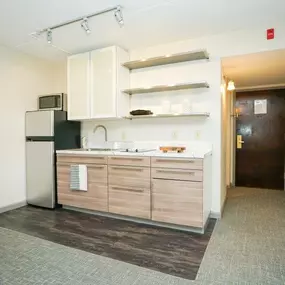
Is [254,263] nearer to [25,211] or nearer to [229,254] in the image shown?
[229,254]

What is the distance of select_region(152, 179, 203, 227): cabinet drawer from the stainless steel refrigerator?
169 cm

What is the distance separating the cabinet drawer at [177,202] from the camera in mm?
2541

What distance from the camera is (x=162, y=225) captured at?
2.80 metres

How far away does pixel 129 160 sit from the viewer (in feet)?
9.48

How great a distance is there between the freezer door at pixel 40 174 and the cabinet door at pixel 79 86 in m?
0.63

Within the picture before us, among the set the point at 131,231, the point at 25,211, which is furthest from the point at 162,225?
the point at 25,211

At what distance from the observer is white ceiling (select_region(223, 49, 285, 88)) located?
9.97 feet

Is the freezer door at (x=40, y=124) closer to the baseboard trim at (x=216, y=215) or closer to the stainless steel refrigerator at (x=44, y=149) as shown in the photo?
the stainless steel refrigerator at (x=44, y=149)

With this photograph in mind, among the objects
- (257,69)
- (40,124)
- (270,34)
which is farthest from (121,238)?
(257,69)

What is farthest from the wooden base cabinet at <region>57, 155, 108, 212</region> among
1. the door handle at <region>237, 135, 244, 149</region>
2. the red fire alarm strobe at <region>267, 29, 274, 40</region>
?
the door handle at <region>237, 135, 244, 149</region>

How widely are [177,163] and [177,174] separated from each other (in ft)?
0.42

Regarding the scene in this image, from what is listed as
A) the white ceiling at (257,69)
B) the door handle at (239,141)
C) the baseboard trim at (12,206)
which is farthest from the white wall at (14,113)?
the door handle at (239,141)

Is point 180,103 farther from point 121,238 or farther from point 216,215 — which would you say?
point 121,238

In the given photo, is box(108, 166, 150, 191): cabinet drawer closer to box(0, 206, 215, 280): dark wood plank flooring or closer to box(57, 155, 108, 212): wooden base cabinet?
box(57, 155, 108, 212): wooden base cabinet
